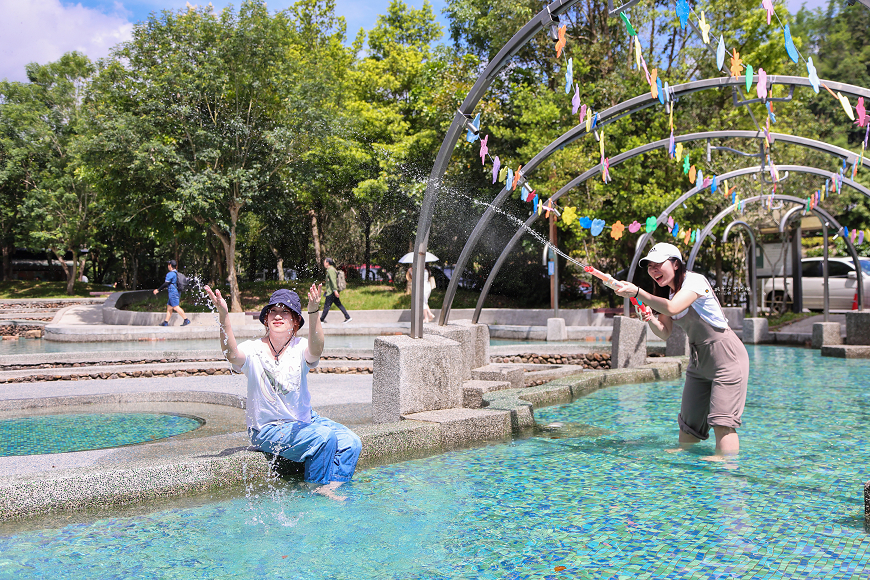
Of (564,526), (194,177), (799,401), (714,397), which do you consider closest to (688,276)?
(714,397)

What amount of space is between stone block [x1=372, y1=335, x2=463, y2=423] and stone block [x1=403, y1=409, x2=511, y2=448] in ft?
0.39

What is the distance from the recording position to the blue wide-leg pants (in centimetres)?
520

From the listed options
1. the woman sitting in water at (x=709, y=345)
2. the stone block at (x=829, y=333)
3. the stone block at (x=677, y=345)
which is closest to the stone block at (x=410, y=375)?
the woman sitting in water at (x=709, y=345)

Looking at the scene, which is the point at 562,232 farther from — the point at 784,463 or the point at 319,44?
the point at 784,463

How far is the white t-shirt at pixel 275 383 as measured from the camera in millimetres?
5113

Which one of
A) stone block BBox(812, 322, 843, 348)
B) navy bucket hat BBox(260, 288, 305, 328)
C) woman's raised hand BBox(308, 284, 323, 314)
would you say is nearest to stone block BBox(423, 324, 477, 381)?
navy bucket hat BBox(260, 288, 305, 328)

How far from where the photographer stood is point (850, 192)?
31.9m

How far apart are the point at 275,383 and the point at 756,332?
635 inches

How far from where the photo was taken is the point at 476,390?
26.6ft

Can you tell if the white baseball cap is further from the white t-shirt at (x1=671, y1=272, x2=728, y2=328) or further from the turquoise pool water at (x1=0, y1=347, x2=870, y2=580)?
the turquoise pool water at (x1=0, y1=347, x2=870, y2=580)

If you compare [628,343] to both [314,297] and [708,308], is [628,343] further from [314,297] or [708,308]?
[314,297]

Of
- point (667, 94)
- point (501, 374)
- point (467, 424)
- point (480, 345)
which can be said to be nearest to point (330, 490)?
point (467, 424)

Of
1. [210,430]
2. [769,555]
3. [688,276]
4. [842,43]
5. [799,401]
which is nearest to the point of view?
[769,555]

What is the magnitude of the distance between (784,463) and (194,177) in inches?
894
